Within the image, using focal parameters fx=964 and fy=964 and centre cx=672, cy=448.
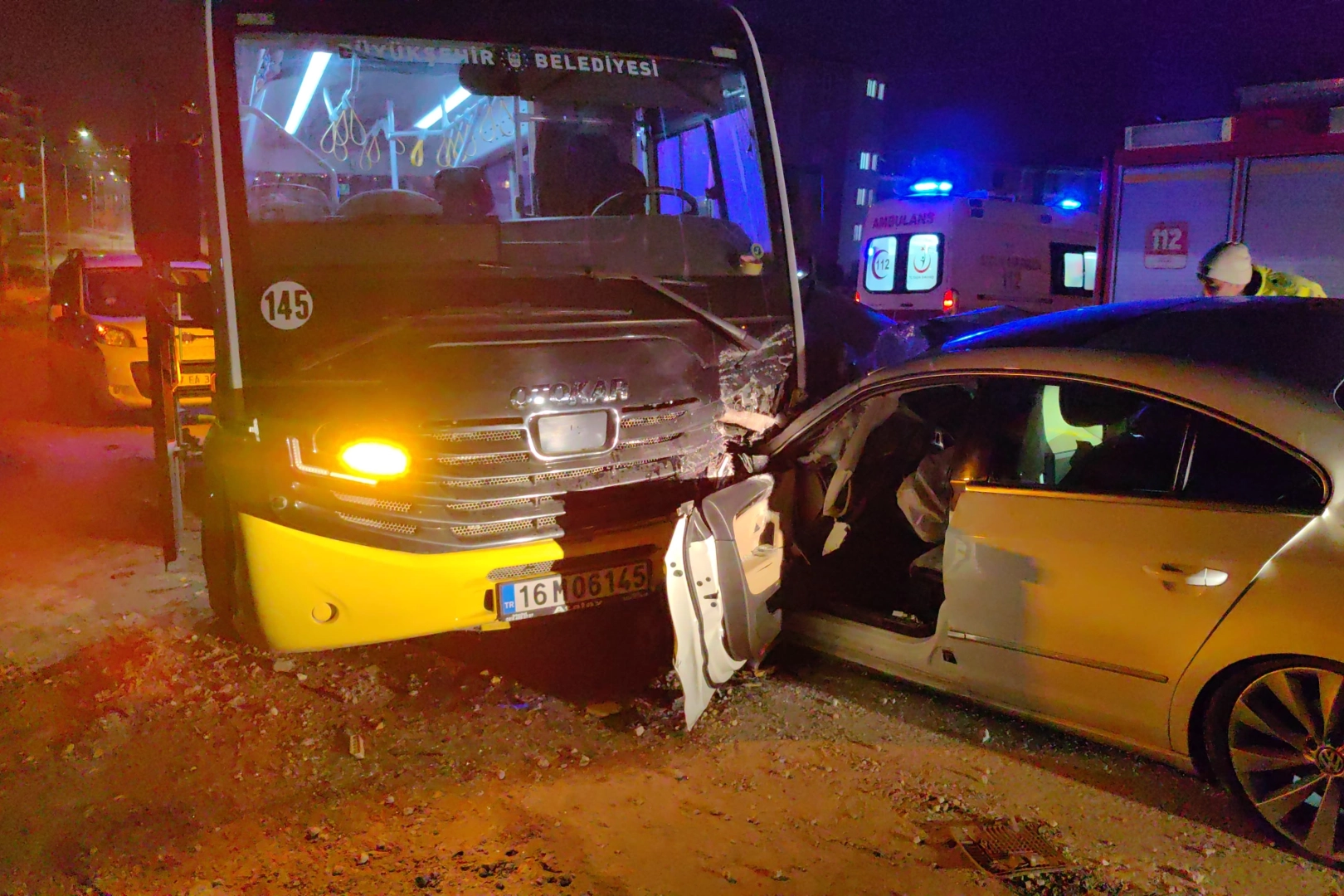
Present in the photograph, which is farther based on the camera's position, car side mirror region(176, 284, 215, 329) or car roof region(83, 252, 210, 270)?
car roof region(83, 252, 210, 270)

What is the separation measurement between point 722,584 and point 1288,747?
6.38 feet

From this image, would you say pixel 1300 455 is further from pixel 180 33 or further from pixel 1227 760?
pixel 180 33

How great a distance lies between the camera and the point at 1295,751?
2936 millimetres

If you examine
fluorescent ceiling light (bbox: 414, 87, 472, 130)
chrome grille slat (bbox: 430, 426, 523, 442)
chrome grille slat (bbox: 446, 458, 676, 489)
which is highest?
fluorescent ceiling light (bbox: 414, 87, 472, 130)

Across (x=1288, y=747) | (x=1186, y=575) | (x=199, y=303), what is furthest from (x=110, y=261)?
A: (x=1288, y=747)

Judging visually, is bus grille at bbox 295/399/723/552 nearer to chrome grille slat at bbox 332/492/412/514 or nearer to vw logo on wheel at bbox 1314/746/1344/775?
chrome grille slat at bbox 332/492/412/514

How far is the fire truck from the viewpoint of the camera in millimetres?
7414

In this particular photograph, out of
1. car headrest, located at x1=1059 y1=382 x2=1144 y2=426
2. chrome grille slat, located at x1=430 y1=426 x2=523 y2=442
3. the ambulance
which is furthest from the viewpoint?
the ambulance

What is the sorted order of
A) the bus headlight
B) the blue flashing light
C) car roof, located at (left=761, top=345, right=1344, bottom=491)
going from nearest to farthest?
1. car roof, located at (left=761, top=345, right=1344, bottom=491)
2. the bus headlight
3. the blue flashing light

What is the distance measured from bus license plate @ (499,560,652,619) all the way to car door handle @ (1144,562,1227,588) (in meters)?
2.06

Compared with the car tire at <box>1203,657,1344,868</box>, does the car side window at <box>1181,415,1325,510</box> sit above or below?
above

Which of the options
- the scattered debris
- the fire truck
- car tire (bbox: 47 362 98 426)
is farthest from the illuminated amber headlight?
car tire (bbox: 47 362 98 426)

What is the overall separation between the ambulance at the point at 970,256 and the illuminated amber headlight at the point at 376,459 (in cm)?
892

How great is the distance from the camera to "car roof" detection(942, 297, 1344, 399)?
302 cm
